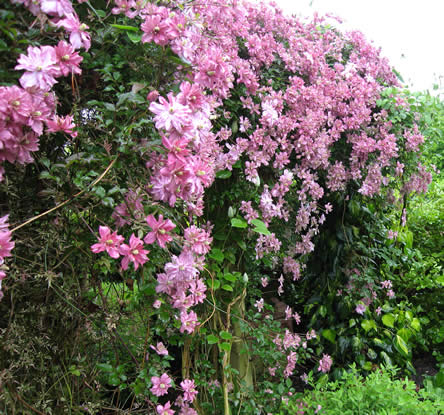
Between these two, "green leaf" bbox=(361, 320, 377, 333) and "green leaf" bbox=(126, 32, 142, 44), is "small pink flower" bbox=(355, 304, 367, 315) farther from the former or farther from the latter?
"green leaf" bbox=(126, 32, 142, 44)

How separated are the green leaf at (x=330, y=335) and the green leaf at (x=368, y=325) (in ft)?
0.64

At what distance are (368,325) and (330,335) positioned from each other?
0.25 m

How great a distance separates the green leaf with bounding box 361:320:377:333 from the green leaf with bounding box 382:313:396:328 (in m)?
0.12

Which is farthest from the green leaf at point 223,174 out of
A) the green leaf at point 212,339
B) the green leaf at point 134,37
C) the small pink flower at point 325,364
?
the small pink flower at point 325,364

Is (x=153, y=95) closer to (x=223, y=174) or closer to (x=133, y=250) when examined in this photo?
(x=133, y=250)

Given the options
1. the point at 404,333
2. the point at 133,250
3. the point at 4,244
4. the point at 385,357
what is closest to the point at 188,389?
the point at 133,250

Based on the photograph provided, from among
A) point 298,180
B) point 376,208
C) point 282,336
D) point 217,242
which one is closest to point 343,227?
point 376,208

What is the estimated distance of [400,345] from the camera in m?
2.87

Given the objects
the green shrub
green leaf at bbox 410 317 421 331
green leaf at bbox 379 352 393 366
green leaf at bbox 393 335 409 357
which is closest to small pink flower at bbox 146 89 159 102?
the green shrub

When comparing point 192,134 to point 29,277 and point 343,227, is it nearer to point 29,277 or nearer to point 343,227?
point 29,277

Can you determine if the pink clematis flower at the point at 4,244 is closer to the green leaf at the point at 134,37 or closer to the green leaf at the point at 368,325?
the green leaf at the point at 134,37

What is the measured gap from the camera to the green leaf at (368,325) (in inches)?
110

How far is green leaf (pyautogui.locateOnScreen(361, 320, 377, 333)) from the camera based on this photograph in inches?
110

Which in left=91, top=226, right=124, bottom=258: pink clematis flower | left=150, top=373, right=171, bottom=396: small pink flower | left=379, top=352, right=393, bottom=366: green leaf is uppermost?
left=91, top=226, right=124, bottom=258: pink clematis flower
